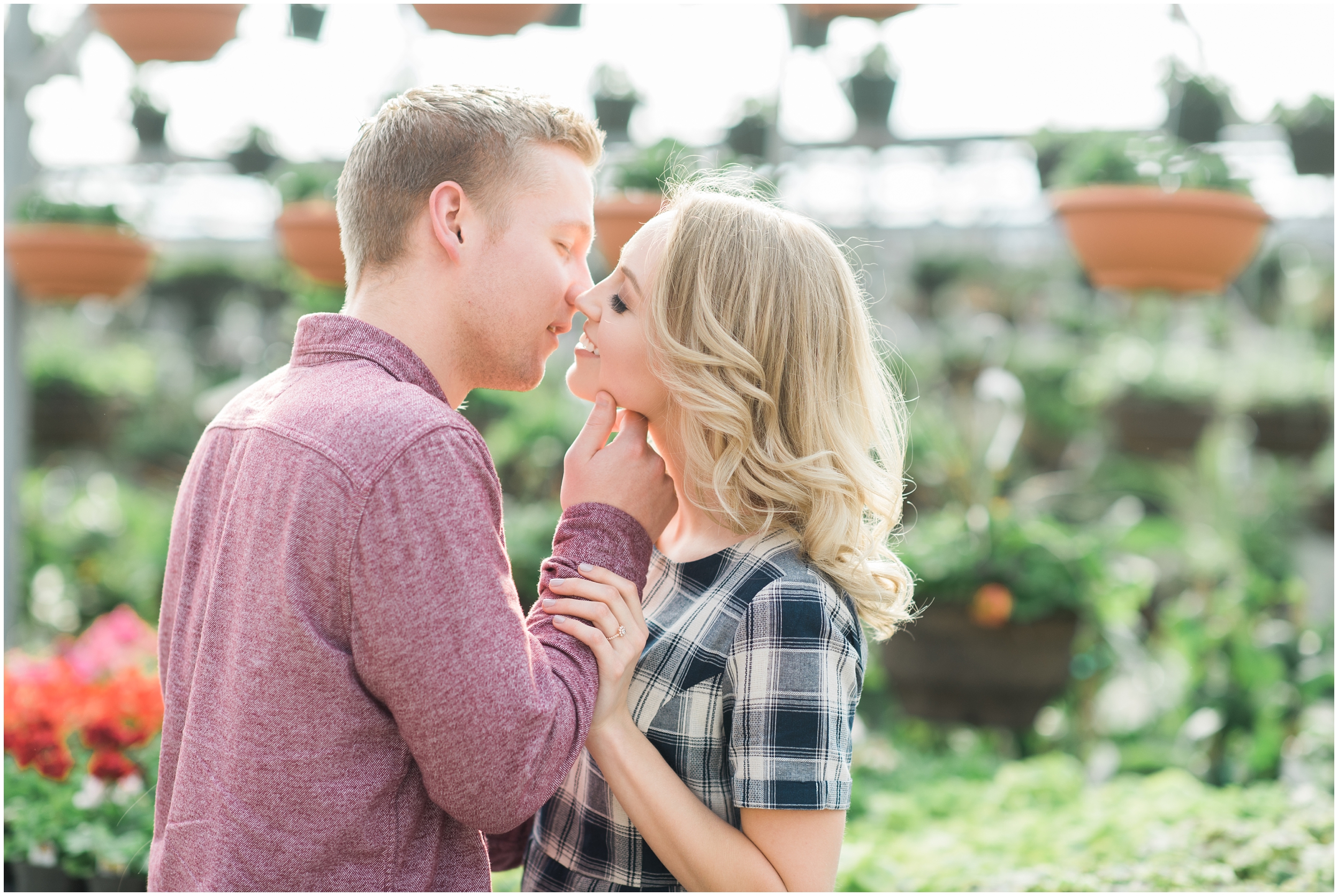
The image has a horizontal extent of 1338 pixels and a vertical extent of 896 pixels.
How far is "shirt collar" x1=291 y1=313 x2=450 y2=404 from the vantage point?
128cm

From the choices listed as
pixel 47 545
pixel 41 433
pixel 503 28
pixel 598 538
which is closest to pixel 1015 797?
pixel 598 538

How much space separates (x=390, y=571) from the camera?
1083mm

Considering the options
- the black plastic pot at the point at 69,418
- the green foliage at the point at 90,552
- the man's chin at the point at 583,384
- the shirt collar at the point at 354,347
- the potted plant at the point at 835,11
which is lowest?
the green foliage at the point at 90,552

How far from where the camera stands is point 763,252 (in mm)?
1393

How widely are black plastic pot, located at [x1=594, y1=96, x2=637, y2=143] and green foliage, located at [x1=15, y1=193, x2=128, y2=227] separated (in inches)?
75.3

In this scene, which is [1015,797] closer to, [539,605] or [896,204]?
[539,605]

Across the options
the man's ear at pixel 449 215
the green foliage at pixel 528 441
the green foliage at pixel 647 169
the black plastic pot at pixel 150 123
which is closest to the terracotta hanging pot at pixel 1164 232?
the green foliage at pixel 647 169

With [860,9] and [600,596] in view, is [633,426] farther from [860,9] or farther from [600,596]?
[860,9]

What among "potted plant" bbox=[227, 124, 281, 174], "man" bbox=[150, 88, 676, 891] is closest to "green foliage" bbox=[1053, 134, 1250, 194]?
"man" bbox=[150, 88, 676, 891]

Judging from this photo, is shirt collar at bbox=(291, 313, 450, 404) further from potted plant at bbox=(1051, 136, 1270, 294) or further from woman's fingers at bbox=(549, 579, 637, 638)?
potted plant at bbox=(1051, 136, 1270, 294)

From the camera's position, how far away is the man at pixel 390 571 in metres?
1.09

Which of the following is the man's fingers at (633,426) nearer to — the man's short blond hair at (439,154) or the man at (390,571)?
the man at (390,571)

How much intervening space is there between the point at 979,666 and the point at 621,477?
98.2 inches

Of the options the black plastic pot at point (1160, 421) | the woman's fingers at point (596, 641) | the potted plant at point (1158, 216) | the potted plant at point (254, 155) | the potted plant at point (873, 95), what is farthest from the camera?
the black plastic pot at point (1160, 421)
